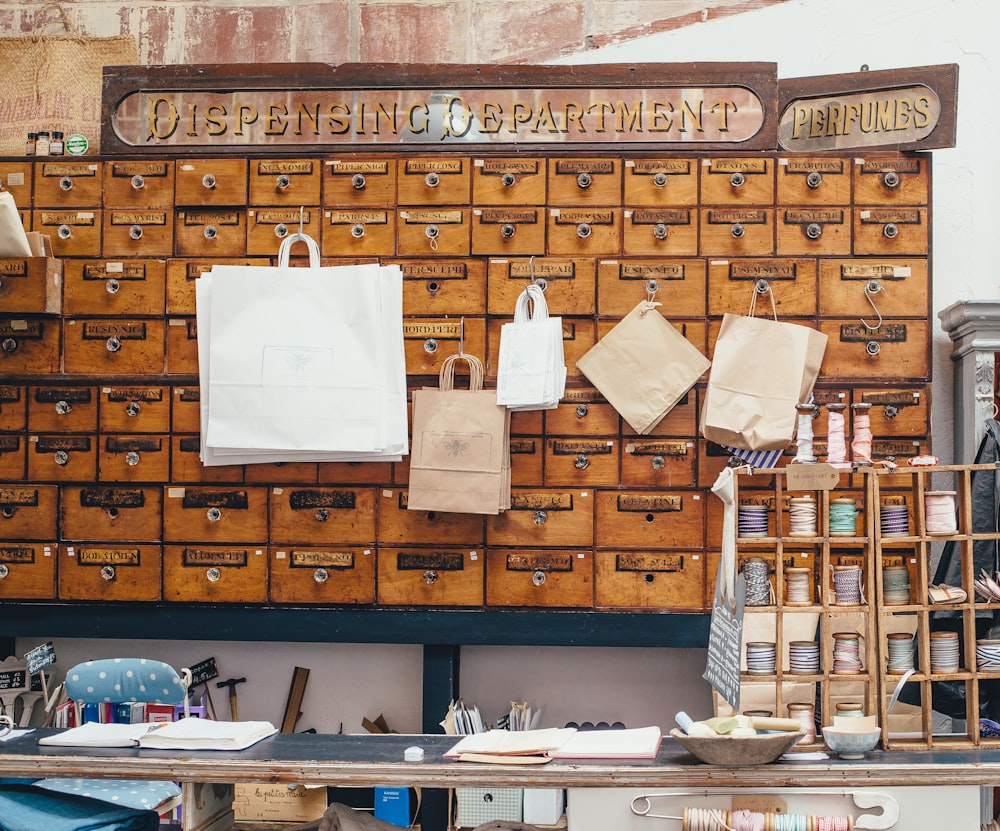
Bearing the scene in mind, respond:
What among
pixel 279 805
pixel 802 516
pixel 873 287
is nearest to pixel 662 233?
pixel 873 287

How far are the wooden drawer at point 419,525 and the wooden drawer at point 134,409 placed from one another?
2.87ft

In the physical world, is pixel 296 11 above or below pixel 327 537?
above

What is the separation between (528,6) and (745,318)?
1.85 m

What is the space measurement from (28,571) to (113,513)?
1.25 ft

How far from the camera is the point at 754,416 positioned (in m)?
3.62

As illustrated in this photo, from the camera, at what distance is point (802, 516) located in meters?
3.04

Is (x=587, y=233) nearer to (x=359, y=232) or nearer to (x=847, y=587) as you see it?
(x=359, y=232)

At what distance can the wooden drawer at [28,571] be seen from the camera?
3.85 m

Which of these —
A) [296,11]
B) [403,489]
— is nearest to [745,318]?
[403,489]

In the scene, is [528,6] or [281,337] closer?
[281,337]

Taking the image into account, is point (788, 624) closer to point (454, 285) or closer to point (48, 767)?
point (454, 285)

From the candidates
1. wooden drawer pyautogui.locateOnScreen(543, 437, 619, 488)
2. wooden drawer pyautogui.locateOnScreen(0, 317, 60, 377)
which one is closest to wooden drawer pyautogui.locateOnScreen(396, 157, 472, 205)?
wooden drawer pyautogui.locateOnScreen(543, 437, 619, 488)

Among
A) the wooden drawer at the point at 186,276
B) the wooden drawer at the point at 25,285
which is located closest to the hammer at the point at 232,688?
the wooden drawer at the point at 186,276

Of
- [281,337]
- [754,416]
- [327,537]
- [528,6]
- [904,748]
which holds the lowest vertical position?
[904,748]
